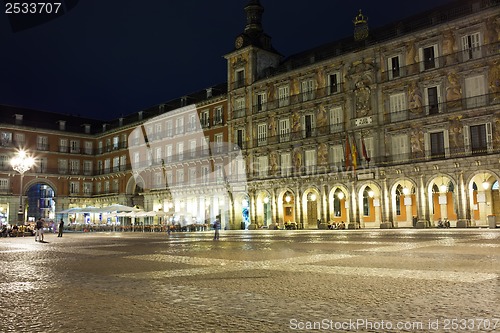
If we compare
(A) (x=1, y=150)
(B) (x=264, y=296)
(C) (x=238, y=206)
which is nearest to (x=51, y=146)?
(A) (x=1, y=150)

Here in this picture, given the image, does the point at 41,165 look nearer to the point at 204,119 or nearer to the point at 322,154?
the point at 204,119

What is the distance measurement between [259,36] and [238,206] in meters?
17.4

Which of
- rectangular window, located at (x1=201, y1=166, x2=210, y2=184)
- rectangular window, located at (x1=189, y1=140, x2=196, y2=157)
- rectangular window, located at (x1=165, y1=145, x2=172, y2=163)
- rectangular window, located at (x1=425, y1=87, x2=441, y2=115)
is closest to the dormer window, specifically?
rectangular window, located at (x1=165, y1=145, x2=172, y2=163)

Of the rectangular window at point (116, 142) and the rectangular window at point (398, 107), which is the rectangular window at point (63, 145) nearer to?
the rectangular window at point (116, 142)

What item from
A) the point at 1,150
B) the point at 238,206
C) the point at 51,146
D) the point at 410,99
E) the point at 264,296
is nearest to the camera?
the point at 264,296

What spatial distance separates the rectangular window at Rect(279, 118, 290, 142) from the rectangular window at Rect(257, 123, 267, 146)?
192cm

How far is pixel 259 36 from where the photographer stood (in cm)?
4706

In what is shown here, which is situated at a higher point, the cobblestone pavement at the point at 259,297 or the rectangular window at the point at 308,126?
the rectangular window at the point at 308,126

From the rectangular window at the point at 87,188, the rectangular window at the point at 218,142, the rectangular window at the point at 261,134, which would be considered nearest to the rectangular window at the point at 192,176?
the rectangular window at the point at 218,142

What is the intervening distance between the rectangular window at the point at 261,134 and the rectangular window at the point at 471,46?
18.7 metres

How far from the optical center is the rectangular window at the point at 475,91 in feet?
101

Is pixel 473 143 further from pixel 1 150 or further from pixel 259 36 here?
pixel 1 150

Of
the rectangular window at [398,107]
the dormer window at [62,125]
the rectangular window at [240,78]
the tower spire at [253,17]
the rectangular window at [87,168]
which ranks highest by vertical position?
the tower spire at [253,17]

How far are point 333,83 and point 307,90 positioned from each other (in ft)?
8.61
